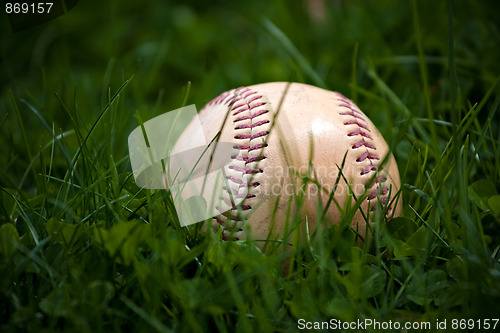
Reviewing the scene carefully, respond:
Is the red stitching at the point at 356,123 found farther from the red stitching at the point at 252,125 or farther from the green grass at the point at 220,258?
the red stitching at the point at 252,125

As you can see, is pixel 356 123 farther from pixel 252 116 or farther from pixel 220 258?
pixel 220 258

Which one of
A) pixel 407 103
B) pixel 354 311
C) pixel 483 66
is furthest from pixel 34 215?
pixel 483 66

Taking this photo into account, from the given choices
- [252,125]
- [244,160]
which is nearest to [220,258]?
[244,160]

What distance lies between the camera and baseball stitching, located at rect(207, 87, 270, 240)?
1249 mm

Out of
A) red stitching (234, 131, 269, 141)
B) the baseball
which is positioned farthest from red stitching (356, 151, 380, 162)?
red stitching (234, 131, 269, 141)

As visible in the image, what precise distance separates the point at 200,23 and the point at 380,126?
189cm

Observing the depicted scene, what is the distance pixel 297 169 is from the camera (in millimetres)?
1245

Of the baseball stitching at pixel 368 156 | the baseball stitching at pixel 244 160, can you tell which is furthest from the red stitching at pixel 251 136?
the baseball stitching at pixel 368 156

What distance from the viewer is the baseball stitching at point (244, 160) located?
1.25m

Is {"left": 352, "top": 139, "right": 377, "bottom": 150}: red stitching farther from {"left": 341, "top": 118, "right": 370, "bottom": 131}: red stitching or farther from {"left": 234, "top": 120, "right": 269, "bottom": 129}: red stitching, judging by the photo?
{"left": 234, "top": 120, "right": 269, "bottom": 129}: red stitching

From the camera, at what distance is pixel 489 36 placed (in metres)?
2.18

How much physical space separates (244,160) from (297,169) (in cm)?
15

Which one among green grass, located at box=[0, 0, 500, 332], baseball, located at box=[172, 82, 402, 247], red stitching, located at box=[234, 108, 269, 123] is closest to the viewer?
green grass, located at box=[0, 0, 500, 332]

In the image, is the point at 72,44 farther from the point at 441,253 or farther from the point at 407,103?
the point at 441,253
